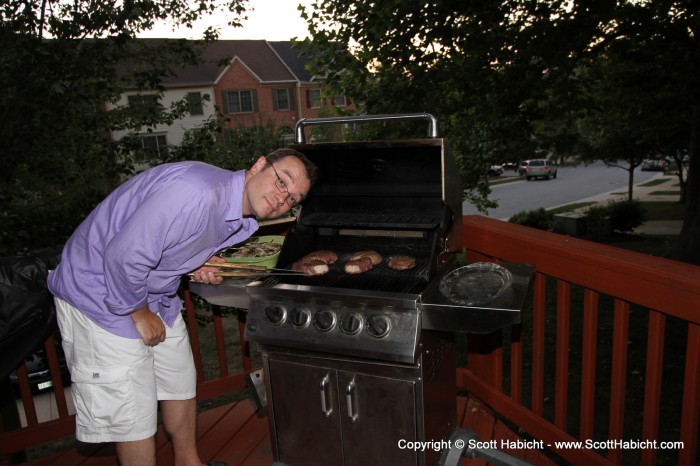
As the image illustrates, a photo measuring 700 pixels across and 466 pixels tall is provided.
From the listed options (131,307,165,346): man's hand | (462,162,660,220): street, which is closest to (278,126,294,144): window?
(131,307,165,346): man's hand

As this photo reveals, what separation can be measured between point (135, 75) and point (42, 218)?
1.58m

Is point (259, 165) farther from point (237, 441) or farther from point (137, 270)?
point (237, 441)

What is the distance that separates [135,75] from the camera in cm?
476

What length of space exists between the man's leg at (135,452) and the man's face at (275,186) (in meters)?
0.98

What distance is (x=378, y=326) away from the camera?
1902 millimetres

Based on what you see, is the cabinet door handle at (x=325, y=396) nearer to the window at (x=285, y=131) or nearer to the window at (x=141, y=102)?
the window at (x=285, y=131)

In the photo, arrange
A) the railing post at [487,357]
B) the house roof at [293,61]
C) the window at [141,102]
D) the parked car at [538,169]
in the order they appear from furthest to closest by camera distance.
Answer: the parked car at [538,169], the house roof at [293,61], the window at [141,102], the railing post at [487,357]

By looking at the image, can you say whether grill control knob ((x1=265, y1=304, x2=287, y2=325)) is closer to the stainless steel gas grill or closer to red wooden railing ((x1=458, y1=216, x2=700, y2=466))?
the stainless steel gas grill

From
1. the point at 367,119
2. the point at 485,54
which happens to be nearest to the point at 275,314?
the point at 367,119

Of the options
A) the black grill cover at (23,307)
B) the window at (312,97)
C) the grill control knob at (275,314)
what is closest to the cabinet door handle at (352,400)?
the grill control knob at (275,314)

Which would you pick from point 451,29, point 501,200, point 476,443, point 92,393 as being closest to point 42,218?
point 92,393

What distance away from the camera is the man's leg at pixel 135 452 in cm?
189

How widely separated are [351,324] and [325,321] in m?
0.11

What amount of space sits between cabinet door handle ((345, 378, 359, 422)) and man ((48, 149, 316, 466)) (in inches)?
30.0
